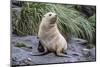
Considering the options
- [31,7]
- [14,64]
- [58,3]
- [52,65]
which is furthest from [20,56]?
[58,3]

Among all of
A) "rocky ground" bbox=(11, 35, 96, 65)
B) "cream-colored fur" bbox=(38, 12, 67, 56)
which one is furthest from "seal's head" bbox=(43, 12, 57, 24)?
"rocky ground" bbox=(11, 35, 96, 65)

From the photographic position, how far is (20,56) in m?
2.24

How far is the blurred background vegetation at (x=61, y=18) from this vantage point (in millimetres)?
2256

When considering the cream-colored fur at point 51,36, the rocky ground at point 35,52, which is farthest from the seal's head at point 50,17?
the rocky ground at point 35,52

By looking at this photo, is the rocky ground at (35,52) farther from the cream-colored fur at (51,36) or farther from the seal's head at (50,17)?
the seal's head at (50,17)

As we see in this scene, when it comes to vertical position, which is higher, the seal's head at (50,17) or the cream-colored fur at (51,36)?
the seal's head at (50,17)

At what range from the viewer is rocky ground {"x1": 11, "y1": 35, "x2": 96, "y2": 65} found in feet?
7.30

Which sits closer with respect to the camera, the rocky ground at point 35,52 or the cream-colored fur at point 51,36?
the rocky ground at point 35,52

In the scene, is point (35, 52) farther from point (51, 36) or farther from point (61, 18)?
point (61, 18)

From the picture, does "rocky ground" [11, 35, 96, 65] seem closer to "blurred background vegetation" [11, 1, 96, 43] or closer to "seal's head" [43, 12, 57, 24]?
"blurred background vegetation" [11, 1, 96, 43]

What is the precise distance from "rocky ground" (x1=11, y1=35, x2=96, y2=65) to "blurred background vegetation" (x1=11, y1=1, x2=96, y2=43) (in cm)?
8

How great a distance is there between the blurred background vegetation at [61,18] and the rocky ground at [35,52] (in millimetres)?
80

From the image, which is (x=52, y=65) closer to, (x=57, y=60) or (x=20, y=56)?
(x=57, y=60)

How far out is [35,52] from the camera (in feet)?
7.59
